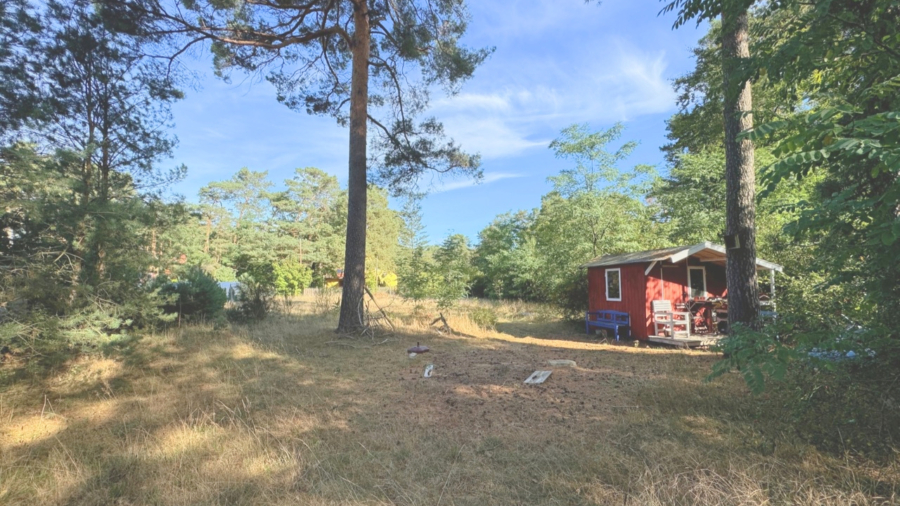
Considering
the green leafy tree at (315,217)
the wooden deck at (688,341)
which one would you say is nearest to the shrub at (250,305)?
the wooden deck at (688,341)

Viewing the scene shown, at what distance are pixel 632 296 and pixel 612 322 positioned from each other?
35.2 inches

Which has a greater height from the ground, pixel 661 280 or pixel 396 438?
pixel 661 280

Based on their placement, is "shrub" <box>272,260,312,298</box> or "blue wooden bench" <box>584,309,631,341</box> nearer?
"blue wooden bench" <box>584,309,631,341</box>

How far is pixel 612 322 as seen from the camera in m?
10.5

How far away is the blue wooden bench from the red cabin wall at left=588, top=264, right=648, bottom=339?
0.53 feet

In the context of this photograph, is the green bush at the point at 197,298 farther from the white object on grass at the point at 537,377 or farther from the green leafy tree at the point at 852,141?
the green leafy tree at the point at 852,141

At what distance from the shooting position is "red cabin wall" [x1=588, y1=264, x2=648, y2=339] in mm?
9805

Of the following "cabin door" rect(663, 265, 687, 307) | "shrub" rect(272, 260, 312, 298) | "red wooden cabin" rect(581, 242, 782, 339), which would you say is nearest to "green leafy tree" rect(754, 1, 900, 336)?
"red wooden cabin" rect(581, 242, 782, 339)

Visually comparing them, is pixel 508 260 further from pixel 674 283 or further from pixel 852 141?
pixel 852 141

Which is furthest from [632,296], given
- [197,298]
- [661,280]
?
[197,298]

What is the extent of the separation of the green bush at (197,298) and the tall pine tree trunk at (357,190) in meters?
3.21

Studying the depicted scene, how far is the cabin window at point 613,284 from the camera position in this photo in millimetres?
10683

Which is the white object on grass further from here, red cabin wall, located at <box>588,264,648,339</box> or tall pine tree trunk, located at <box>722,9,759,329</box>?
red cabin wall, located at <box>588,264,648,339</box>

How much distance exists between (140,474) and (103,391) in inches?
114
